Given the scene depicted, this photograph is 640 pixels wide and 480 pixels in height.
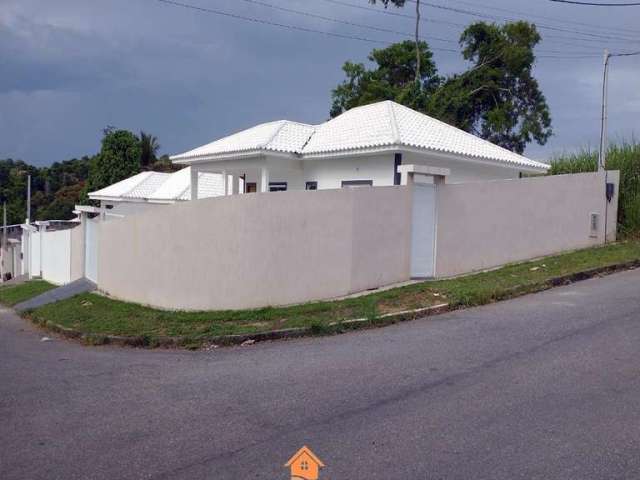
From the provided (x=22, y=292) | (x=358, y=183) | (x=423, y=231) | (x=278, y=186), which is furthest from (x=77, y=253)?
(x=423, y=231)

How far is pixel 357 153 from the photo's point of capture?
15672mm

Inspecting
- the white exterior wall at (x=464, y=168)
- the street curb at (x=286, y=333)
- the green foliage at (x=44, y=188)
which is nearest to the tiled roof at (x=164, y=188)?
the white exterior wall at (x=464, y=168)

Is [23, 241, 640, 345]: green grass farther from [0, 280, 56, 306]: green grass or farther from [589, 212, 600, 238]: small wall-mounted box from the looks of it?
[0, 280, 56, 306]: green grass

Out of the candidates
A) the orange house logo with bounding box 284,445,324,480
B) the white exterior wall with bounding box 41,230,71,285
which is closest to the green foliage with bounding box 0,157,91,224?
the white exterior wall with bounding box 41,230,71,285

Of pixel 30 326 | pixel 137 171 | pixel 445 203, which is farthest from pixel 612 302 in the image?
pixel 137 171

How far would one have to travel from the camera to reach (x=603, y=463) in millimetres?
4527

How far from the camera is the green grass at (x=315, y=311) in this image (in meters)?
9.91

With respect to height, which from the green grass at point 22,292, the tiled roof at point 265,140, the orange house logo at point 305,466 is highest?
the tiled roof at point 265,140

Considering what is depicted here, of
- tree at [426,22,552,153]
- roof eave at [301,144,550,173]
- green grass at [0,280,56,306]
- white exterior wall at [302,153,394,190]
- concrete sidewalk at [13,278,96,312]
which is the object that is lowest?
green grass at [0,280,56,306]

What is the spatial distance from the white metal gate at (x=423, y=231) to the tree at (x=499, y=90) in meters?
23.2

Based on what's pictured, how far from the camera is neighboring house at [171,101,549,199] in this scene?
611 inches

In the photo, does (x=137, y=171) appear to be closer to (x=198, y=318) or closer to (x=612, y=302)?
(x=198, y=318)

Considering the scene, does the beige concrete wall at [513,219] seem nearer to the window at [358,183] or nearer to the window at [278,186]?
the window at [358,183]

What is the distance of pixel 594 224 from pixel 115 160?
33.7 meters
